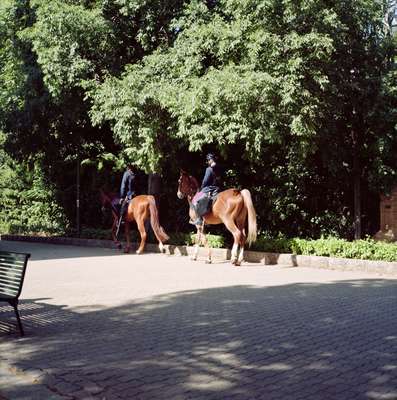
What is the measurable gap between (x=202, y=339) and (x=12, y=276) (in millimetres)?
2506

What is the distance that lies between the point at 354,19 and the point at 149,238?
9918mm

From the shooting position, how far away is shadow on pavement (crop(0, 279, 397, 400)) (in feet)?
15.0

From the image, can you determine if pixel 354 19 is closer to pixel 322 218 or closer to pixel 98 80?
pixel 322 218

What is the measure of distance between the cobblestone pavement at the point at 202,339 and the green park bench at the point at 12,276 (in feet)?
1.46

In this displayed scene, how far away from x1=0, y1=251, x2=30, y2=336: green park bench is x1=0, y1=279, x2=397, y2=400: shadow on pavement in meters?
0.44

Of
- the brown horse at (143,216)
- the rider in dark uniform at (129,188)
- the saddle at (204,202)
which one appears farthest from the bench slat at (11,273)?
the rider in dark uniform at (129,188)

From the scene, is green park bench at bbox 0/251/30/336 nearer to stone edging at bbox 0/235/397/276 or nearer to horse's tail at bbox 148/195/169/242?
stone edging at bbox 0/235/397/276

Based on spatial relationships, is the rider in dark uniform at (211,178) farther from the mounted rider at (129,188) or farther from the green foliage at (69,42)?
the green foliage at (69,42)

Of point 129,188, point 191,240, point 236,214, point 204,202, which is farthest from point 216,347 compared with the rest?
point 129,188

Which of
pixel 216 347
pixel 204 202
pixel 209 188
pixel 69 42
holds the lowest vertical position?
pixel 216 347

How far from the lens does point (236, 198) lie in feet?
47.5

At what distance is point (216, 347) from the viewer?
5828 mm

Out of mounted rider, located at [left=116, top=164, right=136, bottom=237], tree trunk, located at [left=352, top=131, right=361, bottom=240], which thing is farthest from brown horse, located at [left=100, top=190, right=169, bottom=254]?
tree trunk, located at [left=352, top=131, right=361, bottom=240]

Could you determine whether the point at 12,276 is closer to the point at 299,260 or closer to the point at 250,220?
the point at 250,220
